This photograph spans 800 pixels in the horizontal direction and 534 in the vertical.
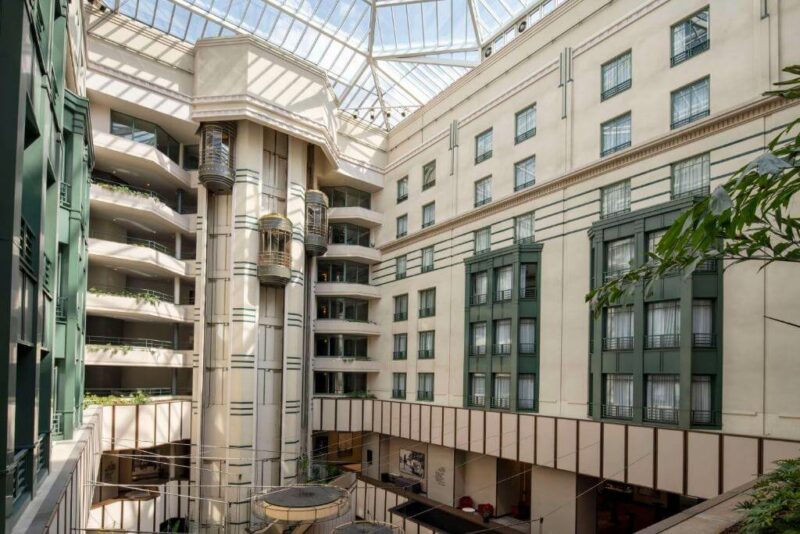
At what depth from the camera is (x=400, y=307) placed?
4219 centimetres

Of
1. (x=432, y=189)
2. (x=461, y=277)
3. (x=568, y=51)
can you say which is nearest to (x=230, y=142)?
(x=432, y=189)

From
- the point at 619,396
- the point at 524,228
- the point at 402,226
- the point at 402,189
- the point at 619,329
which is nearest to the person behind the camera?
the point at 619,396

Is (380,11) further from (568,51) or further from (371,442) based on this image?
(371,442)

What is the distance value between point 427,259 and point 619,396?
17.8 metres

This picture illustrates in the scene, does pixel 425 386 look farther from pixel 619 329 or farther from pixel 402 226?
pixel 619 329

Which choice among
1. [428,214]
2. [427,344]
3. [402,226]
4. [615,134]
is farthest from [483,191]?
[427,344]

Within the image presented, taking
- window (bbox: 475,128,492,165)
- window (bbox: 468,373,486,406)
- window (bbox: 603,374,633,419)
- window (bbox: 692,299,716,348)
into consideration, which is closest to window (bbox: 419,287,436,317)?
window (bbox: 468,373,486,406)

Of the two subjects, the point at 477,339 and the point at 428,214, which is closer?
the point at 477,339

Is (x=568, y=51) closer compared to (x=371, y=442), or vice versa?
(x=568, y=51)

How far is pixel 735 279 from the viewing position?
2136cm

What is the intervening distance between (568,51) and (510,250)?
11.2 m

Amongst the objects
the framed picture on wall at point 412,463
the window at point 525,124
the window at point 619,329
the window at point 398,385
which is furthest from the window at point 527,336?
the window at point 398,385

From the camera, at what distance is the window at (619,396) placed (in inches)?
967

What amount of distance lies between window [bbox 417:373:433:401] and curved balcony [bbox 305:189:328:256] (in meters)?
11.6
